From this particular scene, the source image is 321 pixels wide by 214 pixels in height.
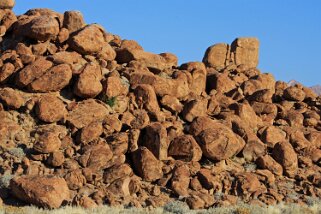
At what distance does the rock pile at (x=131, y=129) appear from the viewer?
18.4 meters

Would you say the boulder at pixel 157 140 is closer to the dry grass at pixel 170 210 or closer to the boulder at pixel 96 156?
the boulder at pixel 96 156

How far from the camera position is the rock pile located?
723 inches

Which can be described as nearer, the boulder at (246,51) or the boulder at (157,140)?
the boulder at (157,140)

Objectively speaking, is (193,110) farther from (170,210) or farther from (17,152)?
(17,152)

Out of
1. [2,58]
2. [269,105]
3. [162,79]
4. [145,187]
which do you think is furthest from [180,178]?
[2,58]

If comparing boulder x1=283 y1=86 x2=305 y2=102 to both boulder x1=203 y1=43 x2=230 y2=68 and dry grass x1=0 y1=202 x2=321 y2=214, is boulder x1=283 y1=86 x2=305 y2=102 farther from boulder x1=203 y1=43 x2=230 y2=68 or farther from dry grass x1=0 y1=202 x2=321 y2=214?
dry grass x1=0 y1=202 x2=321 y2=214

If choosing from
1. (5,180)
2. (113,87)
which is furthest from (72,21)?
(5,180)

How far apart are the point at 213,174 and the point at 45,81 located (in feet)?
25.4

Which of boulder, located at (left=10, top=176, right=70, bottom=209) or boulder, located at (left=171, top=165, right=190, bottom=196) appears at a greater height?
boulder, located at (left=171, top=165, right=190, bottom=196)

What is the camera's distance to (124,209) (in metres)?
16.2

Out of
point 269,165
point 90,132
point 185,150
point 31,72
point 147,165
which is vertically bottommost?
point 147,165

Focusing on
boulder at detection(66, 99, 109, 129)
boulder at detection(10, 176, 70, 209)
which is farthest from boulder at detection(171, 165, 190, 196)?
boulder at detection(66, 99, 109, 129)

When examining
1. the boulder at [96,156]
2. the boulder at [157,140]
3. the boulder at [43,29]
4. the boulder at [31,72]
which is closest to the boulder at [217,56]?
the boulder at [43,29]

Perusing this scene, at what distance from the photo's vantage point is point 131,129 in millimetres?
20797
